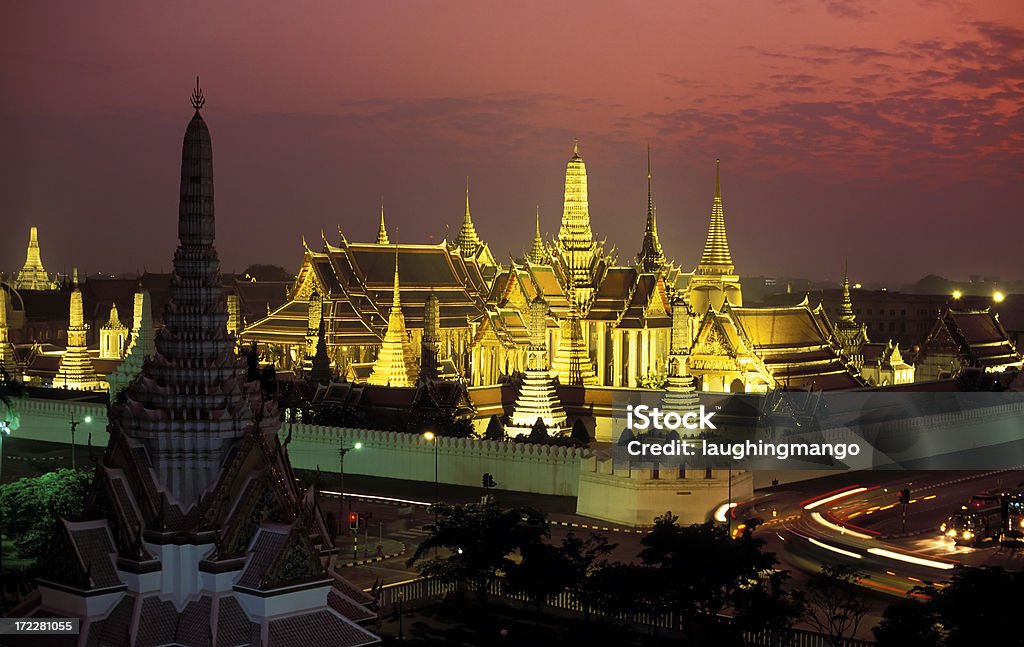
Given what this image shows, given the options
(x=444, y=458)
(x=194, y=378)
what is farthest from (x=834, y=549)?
(x=194, y=378)

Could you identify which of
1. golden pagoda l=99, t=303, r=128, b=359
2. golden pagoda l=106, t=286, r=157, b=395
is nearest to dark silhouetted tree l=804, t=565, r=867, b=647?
golden pagoda l=106, t=286, r=157, b=395

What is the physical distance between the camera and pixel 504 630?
84.9ft

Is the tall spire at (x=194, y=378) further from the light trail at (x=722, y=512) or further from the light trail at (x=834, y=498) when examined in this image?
the light trail at (x=834, y=498)

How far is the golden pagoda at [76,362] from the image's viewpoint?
6419cm

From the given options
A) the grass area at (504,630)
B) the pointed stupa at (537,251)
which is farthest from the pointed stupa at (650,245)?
the grass area at (504,630)

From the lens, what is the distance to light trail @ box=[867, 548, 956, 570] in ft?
102

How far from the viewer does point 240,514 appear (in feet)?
69.6

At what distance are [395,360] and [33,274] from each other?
240 ft

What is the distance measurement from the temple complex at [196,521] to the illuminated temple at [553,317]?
121 feet

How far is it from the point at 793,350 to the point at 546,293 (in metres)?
11.7

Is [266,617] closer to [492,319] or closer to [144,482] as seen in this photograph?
[144,482]

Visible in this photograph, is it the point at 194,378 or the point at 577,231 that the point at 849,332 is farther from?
the point at 194,378

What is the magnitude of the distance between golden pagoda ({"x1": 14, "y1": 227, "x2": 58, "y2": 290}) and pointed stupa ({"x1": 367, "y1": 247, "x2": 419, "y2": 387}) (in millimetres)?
69591

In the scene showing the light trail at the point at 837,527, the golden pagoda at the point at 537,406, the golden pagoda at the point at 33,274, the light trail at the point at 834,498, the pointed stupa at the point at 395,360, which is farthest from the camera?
the golden pagoda at the point at 33,274
